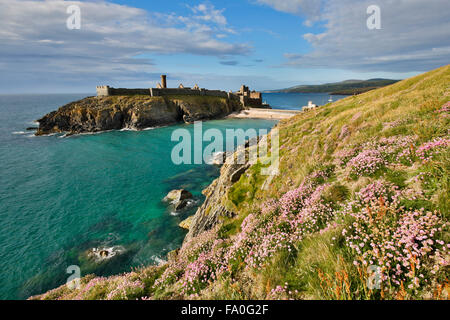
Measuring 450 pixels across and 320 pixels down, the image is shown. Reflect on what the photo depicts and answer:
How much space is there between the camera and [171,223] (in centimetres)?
2245

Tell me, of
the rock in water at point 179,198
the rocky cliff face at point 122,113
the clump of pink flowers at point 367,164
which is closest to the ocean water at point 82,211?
the rock in water at point 179,198

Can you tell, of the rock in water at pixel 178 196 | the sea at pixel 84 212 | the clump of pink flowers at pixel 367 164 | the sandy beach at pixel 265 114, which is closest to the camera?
the clump of pink flowers at pixel 367 164

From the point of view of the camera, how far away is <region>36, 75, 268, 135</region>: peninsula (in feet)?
262

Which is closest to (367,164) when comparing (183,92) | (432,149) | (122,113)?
(432,149)

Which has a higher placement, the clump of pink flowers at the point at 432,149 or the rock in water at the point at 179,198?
the clump of pink flowers at the point at 432,149

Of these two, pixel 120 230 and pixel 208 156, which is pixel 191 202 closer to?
pixel 120 230

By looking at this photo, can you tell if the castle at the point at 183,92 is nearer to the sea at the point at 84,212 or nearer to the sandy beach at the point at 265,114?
the sandy beach at the point at 265,114

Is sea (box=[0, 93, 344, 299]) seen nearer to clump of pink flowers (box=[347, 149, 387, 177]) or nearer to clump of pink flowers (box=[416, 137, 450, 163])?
clump of pink flowers (box=[347, 149, 387, 177])

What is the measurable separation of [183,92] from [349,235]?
392ft

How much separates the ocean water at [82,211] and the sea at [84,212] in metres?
0.09

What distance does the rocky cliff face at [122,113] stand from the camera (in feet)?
261
